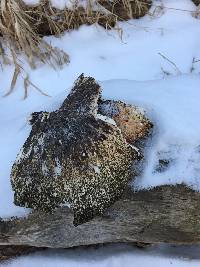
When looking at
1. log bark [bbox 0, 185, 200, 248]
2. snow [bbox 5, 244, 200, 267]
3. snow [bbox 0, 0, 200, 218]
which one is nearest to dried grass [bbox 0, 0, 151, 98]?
snow [bbox 0, 0, 200, 218]

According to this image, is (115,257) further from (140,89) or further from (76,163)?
(140,89)

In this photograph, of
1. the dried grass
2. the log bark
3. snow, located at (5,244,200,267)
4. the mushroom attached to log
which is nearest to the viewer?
the mushroom attached to log

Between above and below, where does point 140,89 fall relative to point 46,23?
below

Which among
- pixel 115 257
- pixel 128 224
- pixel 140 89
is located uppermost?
pixel 140 89

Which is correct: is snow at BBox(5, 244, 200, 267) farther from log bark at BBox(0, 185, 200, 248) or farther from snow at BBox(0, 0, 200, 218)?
snow at BBox(0, 0, 200, 218)

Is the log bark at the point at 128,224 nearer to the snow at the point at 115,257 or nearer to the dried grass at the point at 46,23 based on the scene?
the snow at the point at 115,257

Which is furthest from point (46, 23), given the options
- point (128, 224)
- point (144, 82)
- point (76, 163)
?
point (128, 224)

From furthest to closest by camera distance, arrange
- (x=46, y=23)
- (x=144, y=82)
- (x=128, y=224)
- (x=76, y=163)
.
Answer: (x=46, y=23) → (x=144, y=82) → (x=128, y=224) → (x=76, y=163)
